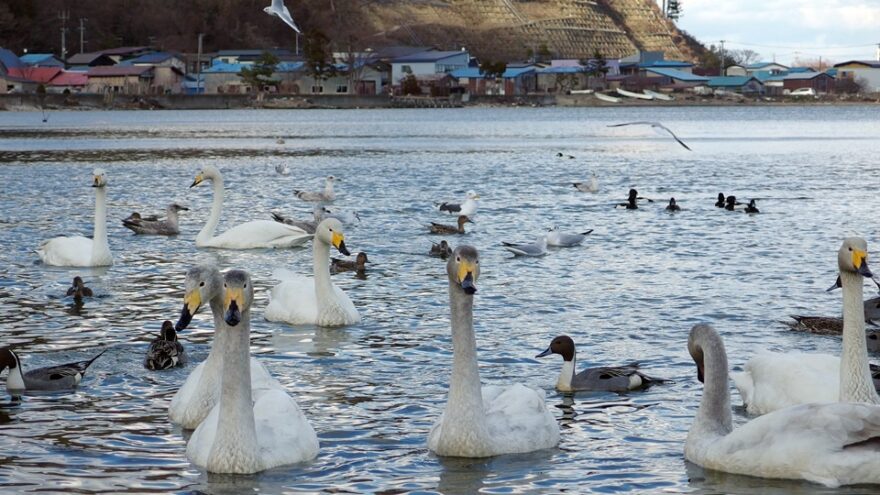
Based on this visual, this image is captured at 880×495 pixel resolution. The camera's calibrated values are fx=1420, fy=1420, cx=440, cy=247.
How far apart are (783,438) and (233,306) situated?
303 cm

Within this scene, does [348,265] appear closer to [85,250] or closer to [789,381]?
[85,250]

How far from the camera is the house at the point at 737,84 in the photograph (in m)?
183

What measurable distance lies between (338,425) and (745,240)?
41.9 ft

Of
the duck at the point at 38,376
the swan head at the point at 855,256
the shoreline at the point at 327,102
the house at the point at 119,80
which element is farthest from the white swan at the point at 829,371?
the house at the point at 119,80

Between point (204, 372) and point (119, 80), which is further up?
point (119, 80)

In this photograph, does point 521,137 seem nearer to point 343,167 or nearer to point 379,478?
point 343,167

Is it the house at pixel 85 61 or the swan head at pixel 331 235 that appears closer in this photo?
the swan head at pixel 331 235

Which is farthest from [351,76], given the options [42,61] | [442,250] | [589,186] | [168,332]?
[168,332]

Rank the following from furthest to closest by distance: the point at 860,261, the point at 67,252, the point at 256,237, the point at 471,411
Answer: the point at 256,237 → the point at 67,252 → the point at 860,261 → the point at 471,411

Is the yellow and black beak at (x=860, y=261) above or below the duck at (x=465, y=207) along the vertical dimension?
above

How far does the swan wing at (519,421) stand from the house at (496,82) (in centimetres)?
16056

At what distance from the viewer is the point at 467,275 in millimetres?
7875

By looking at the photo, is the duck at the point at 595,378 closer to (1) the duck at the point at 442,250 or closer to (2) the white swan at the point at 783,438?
(2) the white swan at the point at 783,438

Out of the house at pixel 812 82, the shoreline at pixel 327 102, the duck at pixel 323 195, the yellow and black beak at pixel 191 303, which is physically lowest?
the shoreline at pixel 327 102
